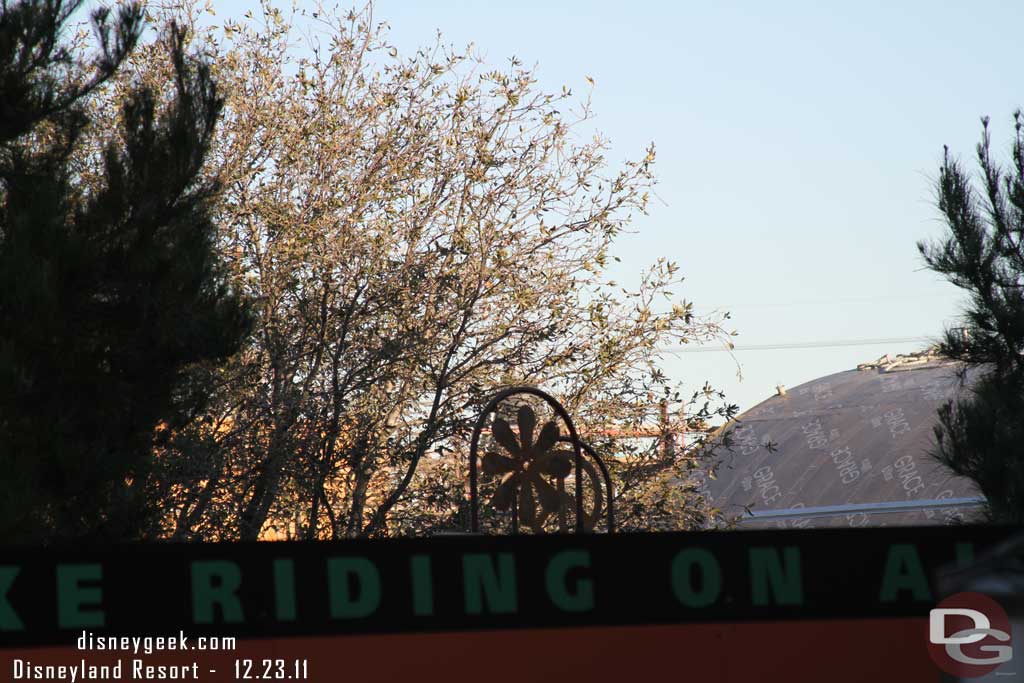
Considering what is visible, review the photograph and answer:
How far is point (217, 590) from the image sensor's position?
372 cm

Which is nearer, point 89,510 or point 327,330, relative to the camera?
point 89,510

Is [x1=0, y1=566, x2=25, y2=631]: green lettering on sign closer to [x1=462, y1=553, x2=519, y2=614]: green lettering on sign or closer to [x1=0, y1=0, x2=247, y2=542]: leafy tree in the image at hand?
[x1=462, y1=553, x2=519, y2=614]: green lettering on sign

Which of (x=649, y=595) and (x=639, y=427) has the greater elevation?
(x=639, y=427)

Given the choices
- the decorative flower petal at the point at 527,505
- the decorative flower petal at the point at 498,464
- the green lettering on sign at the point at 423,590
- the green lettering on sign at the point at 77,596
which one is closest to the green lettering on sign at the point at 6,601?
the green lettering on sign at the point at 77,596

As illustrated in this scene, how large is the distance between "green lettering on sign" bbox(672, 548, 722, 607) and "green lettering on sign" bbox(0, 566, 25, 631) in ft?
6.71

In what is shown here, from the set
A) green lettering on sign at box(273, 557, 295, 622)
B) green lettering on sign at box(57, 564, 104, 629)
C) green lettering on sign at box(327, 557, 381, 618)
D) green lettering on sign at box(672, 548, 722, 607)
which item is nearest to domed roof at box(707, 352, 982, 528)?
green lettering on sign at box(672, 548, 722, 607)

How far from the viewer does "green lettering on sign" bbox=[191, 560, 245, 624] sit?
372cm

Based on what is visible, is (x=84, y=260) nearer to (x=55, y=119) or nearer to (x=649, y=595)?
(x=55, y=119)

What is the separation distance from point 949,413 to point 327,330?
22.1 feet

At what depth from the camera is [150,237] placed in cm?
873

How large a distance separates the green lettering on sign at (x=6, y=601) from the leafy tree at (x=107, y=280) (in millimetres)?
4590

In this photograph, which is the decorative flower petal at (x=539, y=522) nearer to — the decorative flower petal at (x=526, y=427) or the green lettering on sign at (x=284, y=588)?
the decorative flower petal at (x=526, y=427)

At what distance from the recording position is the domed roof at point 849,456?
24.7 meters

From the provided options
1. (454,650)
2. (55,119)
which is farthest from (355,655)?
(55,119)
